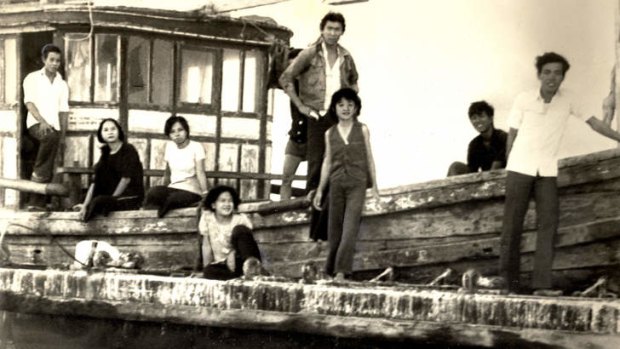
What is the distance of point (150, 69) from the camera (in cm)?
620

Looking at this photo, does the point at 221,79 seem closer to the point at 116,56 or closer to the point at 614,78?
the point at 116,56

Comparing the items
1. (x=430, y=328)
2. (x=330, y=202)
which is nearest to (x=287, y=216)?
(x=330, y=202)

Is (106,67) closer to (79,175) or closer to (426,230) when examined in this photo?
(79,175)

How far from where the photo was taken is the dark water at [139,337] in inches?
192

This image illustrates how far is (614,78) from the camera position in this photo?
4.72 meters

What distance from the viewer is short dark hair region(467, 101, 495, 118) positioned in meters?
5.05

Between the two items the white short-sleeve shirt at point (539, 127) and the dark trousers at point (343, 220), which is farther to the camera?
the dark trousers at point (343, 220)

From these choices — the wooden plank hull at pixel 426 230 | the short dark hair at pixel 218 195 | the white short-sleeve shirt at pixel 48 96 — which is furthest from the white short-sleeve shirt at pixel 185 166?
the white short-sleeve shirt at pixel 48 96

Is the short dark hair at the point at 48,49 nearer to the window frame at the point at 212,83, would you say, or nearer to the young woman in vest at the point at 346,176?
the window frame at the point at 212,83

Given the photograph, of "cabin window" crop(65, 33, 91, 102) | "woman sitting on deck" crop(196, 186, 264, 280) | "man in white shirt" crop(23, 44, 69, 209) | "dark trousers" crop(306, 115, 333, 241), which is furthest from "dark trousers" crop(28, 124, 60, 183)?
"dark trousers" crop(306, 115, 333, 241)

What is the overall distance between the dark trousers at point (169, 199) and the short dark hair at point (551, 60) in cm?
169

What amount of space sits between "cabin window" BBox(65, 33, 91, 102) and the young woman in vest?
1.52 meters

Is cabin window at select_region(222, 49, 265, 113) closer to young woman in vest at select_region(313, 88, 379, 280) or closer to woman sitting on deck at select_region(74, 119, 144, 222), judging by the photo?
woman sitting on deck at select_region(74, 119, 144, 222)

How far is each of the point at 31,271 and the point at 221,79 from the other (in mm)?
1316
